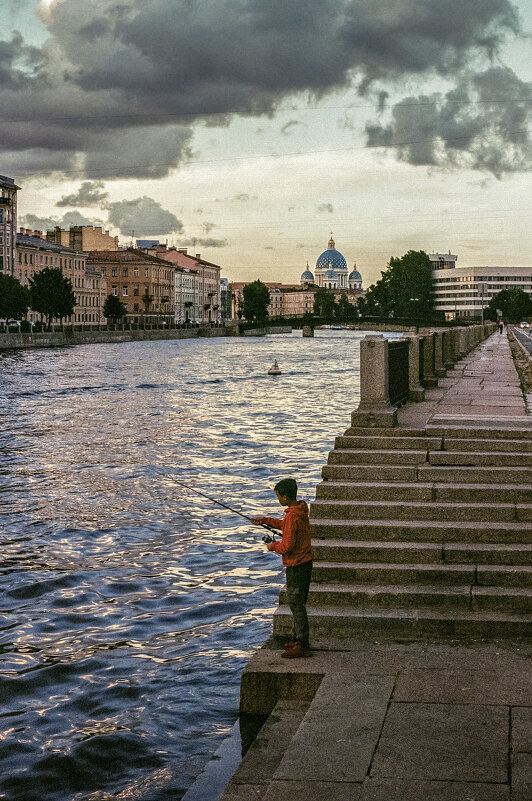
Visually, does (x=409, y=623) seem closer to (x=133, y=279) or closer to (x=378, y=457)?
(x=378, y=457)

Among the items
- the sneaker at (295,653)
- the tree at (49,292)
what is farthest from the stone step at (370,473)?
the tree at (49,292)

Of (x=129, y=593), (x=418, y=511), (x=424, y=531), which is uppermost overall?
(x=418, y=511)

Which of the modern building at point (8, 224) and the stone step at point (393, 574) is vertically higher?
the modern building at point (8, 224)

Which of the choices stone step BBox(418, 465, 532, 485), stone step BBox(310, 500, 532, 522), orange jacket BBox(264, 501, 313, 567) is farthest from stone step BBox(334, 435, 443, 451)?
orange jacket BBox(264, 501, 313, 567)

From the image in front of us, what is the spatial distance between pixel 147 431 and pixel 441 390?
14.9 metres

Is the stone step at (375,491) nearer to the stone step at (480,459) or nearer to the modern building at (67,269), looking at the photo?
the stone step at (480,459)

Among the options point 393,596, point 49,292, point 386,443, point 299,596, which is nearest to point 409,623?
point 393,596

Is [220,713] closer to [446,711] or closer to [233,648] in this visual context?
[233,648]

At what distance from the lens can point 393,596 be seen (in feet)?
31.1

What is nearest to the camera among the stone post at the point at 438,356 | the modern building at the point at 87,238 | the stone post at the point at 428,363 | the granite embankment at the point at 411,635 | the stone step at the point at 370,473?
the granite embankment at the point at 411,635

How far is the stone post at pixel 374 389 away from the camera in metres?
13.2

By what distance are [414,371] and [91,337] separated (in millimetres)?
101003

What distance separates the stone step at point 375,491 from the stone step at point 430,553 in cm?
94

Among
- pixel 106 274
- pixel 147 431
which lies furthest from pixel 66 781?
pixel 106 274
